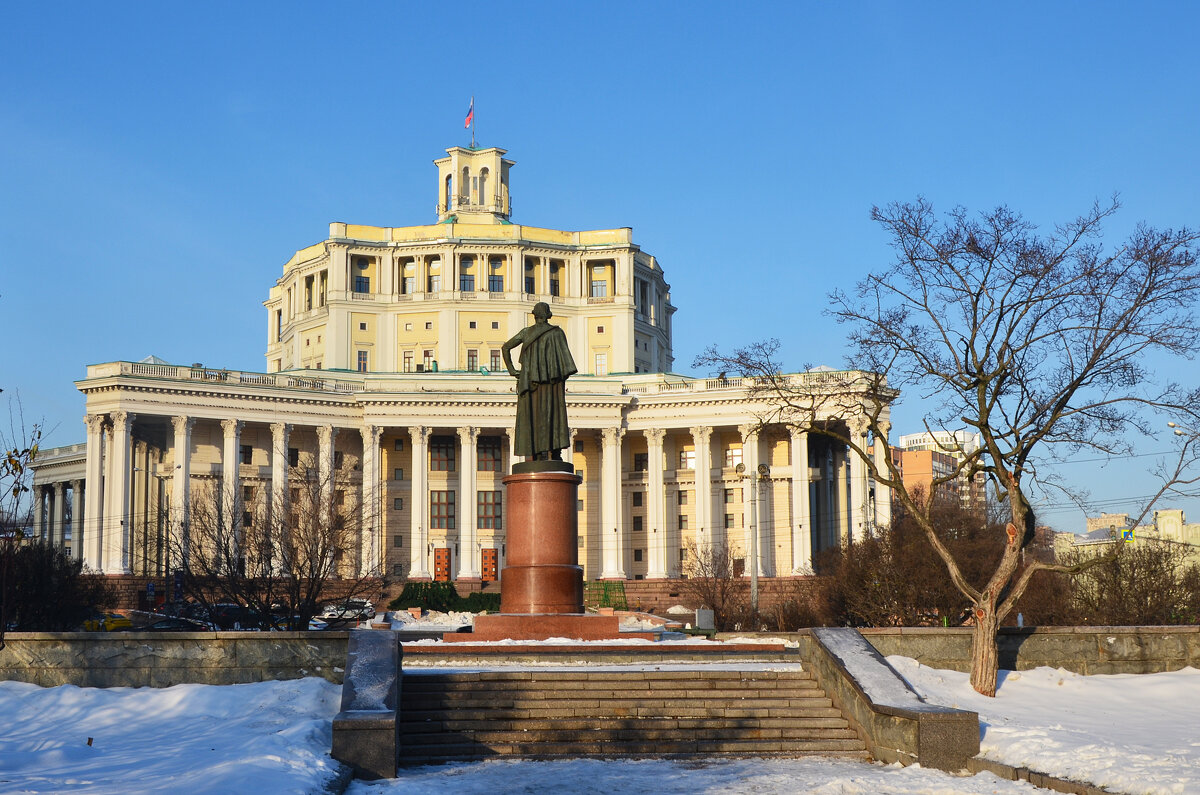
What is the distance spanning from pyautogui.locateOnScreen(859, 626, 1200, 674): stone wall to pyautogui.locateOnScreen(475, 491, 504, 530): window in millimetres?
67494

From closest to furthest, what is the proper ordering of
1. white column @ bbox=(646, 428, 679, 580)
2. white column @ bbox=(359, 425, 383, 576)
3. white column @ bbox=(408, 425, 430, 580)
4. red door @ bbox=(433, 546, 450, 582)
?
1. white column @ bbox=(359, 425, 383, 576)
2. white column @ bbox=(408, 425, 430, 580)
3. red door @ bbox=(433, 546, 450, 582)
4. white column @ bbox=(646, 428, 679, 580)

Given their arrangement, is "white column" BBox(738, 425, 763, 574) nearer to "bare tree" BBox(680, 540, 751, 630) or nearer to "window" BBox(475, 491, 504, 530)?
"bare tree" BBox(680, 540, 751, 630)

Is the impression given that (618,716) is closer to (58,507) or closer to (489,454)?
(489,454)

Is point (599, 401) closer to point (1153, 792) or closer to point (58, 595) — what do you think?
point (58, 595)

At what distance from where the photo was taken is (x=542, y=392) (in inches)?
1143

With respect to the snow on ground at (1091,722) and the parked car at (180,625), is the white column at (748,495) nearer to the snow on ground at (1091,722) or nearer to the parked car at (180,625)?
the parked car at (180,625)

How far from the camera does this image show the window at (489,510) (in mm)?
90125

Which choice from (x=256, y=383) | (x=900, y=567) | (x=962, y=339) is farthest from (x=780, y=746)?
(x=256, y=383)

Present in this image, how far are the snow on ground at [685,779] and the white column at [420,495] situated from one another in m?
68.3

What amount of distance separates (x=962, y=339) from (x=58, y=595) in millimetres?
31897

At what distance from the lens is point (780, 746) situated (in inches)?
740

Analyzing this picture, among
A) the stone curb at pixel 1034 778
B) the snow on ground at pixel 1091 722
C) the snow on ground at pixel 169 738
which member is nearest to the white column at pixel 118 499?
the snow on ground at pixel 169 738

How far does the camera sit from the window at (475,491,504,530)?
90.1 meters

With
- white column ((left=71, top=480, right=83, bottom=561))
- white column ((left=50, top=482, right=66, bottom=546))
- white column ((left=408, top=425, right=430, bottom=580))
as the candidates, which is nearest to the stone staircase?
white column ((left=408, top=425, right=430, bottom=580))
